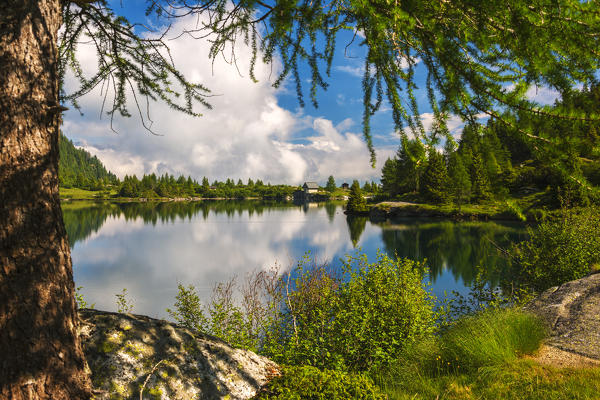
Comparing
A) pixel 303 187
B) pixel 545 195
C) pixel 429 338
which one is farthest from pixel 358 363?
pixel 303 187

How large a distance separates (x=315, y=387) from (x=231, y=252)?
27.9 m

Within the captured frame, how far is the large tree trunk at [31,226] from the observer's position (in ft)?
6.15

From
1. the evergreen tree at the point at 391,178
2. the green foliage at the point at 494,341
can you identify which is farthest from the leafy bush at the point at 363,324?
the evergreen tree at the point at 391,178

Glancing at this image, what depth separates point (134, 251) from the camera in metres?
30.3

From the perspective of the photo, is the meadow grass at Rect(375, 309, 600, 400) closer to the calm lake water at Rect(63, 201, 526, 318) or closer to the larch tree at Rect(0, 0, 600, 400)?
the larch tree at Rect(0, 0, 600, 400)

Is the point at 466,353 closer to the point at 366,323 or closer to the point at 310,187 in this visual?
the point at 366,323

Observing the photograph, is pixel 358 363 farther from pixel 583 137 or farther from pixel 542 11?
pixel 542 11

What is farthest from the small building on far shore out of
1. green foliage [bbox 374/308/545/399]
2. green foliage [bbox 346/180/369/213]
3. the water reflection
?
green foliage [bbox 374/308/545/399]

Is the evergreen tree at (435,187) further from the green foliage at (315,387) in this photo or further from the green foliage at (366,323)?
the green foliage at (315,387)

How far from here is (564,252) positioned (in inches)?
362

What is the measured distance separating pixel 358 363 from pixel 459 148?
555cm

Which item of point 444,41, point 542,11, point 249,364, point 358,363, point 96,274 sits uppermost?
point 542,11

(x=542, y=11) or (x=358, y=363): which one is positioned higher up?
(x=542, y=11)

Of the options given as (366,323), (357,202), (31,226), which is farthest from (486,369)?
(357,202)
